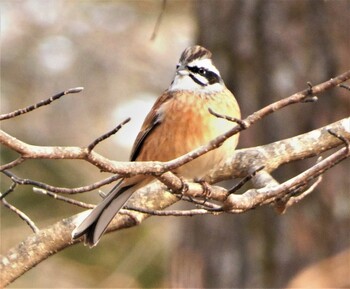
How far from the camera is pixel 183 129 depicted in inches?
188

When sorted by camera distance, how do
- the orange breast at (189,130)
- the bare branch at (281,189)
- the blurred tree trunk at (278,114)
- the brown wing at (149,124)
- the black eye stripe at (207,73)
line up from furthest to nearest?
the blurred tree trunk at (278,114)
the black eye stripe at (207,73)
the brown wing at (149,124)
the orange breast at (189,130)
the bare branch at (281,189)

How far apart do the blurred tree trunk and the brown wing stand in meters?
1.58

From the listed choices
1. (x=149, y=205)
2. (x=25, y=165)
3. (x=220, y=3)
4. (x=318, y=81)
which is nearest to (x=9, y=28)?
(x=25, y=165)

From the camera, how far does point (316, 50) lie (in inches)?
257

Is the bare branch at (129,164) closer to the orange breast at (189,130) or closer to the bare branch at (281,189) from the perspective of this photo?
the bare branch at (281,189)

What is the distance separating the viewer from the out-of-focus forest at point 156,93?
20.9ft

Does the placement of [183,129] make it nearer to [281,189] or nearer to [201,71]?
[201,71]

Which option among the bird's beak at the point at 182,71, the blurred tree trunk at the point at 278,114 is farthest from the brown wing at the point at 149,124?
the blurred tree trunk at the point at 278,114

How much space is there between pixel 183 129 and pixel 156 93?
6.80 meters

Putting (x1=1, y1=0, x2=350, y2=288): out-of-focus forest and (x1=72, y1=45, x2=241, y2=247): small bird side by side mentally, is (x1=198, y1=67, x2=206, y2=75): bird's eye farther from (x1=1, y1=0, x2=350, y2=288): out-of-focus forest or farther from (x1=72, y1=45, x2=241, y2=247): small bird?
(x1=1, y1=0, x2=350, y2=288): out-of-focus forest

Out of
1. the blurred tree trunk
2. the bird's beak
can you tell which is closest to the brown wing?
the bird's beak

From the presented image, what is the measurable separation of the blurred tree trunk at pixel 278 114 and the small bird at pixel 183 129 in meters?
1.40

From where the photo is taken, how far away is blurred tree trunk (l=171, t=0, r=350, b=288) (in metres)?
6.32

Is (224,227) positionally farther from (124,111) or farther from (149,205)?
(124,111)
